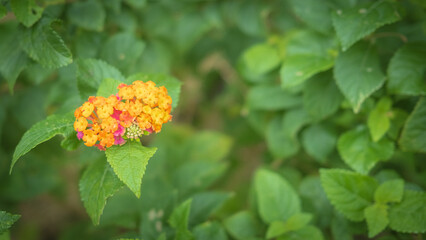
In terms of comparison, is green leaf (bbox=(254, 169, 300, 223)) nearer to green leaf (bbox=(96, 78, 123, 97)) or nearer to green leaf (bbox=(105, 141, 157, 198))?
green leaf (bbox=(105, 141, 157, 198))

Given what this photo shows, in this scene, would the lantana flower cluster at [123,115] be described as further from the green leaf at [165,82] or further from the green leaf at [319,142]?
the green leaf at [319,142]

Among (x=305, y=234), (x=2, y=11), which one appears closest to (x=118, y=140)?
(x=2, y=11)

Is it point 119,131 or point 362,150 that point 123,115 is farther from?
point 362,150

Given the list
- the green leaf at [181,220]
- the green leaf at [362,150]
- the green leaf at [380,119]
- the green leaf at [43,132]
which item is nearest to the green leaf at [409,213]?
the green leaf at [362,150]

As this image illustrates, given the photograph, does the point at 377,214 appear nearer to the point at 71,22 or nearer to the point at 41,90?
the point at 71,22

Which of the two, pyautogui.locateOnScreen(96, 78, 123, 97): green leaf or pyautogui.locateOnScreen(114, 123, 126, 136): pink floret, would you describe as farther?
pyautogui.locateOnScreen(96, 78, 123, 97): green leaf

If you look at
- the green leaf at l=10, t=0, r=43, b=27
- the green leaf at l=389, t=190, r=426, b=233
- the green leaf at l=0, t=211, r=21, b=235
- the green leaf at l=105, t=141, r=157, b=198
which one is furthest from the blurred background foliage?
the green leaf at l=0, t=211, r=21, b=235
